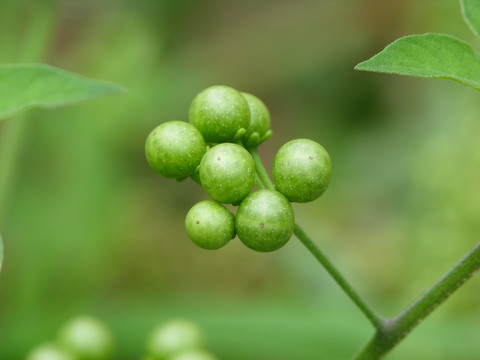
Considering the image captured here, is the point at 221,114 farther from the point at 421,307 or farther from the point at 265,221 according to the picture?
the point at 421,307

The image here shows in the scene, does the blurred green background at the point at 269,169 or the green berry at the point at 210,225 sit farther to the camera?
the blurred green background at the point at 269,169

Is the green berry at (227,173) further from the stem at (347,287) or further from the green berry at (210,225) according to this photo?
the stem at (347,287)

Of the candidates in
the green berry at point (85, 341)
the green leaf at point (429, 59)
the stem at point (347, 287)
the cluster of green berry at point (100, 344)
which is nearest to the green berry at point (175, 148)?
the stem at point (347, 287)

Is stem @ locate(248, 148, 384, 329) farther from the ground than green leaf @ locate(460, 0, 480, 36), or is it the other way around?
green leaf @ locate(460, 0, 480, 36)

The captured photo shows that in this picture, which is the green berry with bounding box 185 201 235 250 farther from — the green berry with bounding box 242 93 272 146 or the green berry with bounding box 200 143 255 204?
the green berry with bounding box 242 93 272 146

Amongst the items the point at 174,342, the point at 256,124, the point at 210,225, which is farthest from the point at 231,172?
the point at 174,342

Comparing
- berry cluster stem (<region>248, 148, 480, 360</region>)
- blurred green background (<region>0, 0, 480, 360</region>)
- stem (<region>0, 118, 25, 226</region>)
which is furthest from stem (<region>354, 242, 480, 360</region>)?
stem (<region>0, 118, 25, 226</region>)
